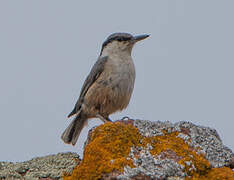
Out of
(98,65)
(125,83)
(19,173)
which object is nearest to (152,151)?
(19,173)

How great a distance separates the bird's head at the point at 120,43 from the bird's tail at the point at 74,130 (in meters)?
1.12

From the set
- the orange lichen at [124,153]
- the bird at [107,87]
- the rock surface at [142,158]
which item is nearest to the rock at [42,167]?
the rock surface at [142,158]

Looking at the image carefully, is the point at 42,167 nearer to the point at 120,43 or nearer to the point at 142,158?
the point at 142,158

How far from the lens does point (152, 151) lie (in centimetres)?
305

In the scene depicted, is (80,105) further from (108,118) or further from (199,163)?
(199,163)

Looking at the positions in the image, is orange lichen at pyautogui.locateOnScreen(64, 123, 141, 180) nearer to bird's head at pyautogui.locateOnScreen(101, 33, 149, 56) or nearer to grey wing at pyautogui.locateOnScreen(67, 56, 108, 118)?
grey wing at pyautogui.locateOnScreen(67, 56, 108, 118)

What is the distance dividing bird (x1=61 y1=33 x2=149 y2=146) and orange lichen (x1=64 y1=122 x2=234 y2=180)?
207cm

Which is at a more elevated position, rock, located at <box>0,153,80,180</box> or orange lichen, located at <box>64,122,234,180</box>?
orange lichen, located at <box>64,122,234,180</box>

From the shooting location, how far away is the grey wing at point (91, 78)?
223 inches

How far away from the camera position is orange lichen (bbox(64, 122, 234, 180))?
2.81 metres

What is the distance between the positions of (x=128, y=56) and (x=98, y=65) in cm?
48

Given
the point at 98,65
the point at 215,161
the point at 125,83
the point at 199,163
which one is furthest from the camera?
the point at 98,65

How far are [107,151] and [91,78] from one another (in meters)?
2.89

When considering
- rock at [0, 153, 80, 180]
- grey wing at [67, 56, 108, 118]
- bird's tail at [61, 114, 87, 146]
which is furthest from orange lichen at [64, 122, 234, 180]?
grey wing at [67, 56, 108, 118]
